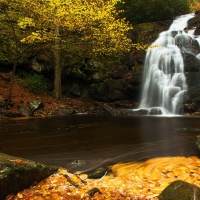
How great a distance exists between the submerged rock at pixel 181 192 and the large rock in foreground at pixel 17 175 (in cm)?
181

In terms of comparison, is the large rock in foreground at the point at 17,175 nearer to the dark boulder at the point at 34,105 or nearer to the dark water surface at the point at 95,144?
the dark water surface at the point at 95,144

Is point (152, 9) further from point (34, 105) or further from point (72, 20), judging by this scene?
point (34, 105)

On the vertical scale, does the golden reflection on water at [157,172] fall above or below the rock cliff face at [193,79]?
below

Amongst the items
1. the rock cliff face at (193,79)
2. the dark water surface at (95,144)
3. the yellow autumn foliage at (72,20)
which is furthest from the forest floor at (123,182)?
the rock cliff face at (193,79)

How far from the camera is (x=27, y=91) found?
15.4 m

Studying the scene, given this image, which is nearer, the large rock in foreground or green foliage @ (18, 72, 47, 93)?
the large rock in foreground

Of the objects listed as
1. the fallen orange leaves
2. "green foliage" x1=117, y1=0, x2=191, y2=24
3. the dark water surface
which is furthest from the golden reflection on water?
"green foliage" x1=117, y1=0, x2=191, y2=24

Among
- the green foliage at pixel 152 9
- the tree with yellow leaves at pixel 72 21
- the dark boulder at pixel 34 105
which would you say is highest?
the green foliage at pixel 152 9

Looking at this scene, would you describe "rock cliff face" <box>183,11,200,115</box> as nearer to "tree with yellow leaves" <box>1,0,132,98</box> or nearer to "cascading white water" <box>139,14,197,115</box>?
"cascading white water" <box>139,14,197,115</box>

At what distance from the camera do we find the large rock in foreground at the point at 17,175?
2.79m

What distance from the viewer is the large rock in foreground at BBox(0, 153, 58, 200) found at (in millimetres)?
2793

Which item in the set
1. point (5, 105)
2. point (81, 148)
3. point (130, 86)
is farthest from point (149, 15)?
point (81, 148)

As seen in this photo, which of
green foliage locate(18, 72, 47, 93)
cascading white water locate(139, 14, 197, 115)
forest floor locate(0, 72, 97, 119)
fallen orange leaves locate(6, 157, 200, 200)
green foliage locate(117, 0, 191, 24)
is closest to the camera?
fallen orange leaves locate(6, 157, 200, 200)

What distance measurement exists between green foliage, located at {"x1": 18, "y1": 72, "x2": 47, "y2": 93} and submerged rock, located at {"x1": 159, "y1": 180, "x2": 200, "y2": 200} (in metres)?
14.1
